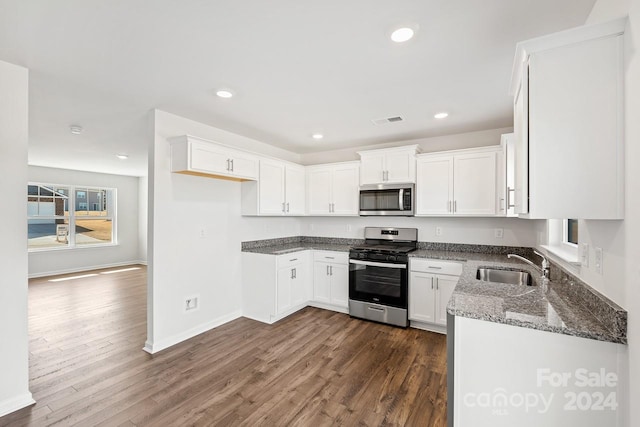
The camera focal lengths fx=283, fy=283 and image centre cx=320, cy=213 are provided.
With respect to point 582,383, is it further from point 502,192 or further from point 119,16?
point 119,16

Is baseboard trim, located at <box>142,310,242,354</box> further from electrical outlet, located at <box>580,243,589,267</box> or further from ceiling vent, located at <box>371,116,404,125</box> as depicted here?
electrical outlet, located at <box>580,243,589,267</box>

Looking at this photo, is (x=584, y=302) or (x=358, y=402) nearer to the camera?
(x=584, y=302)

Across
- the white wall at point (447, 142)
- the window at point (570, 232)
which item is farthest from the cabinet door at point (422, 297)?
the white wall at point (447, 142)

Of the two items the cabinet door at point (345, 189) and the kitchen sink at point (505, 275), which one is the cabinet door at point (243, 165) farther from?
the kitchen sink at point (505, 275)

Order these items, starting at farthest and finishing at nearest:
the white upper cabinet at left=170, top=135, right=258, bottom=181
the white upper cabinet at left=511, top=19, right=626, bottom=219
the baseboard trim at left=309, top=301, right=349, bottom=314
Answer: the baseboard trim at left=309, top=301, right=349, bottom=314
the white upper cabinet at left=170, top=135, right=258, bottom=181
the white upper cabinet at left=511, top=19, right=626, bottom=219

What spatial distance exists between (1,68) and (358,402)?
356cm

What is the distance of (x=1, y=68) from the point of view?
2020 mm

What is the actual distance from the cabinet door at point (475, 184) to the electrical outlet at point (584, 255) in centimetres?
178

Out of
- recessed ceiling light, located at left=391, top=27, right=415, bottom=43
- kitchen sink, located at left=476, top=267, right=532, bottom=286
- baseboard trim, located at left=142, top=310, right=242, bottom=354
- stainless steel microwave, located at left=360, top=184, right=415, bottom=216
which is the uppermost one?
recessed ceiling light, located at left=391, top=27, right=415, bottom=43

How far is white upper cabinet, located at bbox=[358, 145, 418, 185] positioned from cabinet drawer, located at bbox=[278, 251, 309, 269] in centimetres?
135

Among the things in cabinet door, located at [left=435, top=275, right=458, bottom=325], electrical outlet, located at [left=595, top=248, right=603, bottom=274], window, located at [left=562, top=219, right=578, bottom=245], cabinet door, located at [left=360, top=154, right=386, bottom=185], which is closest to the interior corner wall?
electrical outlet, located at [left=595, top=248, right=603, bottom=274]

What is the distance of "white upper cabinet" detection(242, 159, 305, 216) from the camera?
3795mm

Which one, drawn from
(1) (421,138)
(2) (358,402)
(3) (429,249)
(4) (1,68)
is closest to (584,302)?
(2) (358,402)

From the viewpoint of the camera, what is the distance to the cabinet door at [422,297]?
3387 millimetres
